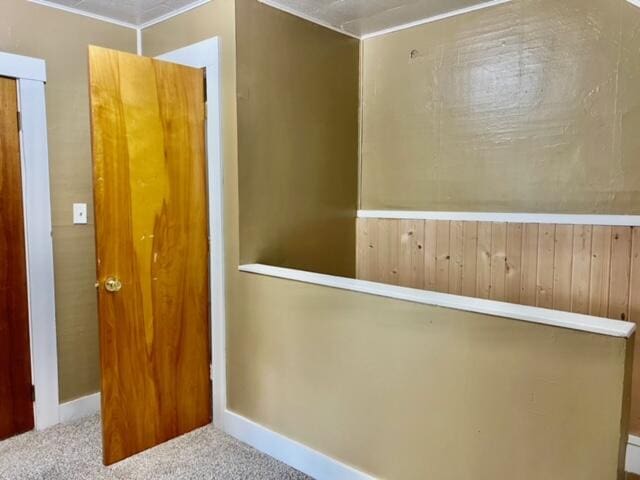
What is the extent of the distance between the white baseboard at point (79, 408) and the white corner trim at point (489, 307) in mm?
1477

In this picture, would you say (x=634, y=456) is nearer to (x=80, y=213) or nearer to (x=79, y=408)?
(x=79, y=408)

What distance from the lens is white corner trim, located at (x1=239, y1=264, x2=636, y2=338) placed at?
1393mm

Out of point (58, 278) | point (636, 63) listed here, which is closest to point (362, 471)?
point (58, 278)

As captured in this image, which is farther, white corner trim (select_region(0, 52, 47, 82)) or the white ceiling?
the white ceiling

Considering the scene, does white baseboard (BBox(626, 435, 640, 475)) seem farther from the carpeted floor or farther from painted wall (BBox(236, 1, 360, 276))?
painted wall (BBox(236, 1, 360, 276))

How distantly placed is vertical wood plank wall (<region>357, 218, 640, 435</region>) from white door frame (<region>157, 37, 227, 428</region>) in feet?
3.43

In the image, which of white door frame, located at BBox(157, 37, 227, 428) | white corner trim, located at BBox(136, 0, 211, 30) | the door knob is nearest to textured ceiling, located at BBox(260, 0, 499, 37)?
white corner trim, located at BBox(136, 0, 211, 30)

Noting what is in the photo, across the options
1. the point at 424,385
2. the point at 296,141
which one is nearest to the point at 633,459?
the point at 424,385

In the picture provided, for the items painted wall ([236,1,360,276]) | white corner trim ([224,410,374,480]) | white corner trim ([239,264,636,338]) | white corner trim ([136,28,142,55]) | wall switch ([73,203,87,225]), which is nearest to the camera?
white corner trim ([239,264,636,338])

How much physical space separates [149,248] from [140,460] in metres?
1.05

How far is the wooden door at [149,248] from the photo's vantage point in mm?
2195

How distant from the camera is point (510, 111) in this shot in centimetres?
246

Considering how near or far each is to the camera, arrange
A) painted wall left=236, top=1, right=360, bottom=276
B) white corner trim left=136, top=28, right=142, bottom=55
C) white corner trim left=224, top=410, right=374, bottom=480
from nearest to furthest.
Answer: white corner trim left=224, top=410, right=374, bottom=480, painted wall left=236, top=1, right=360, bottom=276, white corner trim left=136, top=28, right=142, bottom=55

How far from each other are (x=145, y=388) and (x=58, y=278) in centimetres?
83
